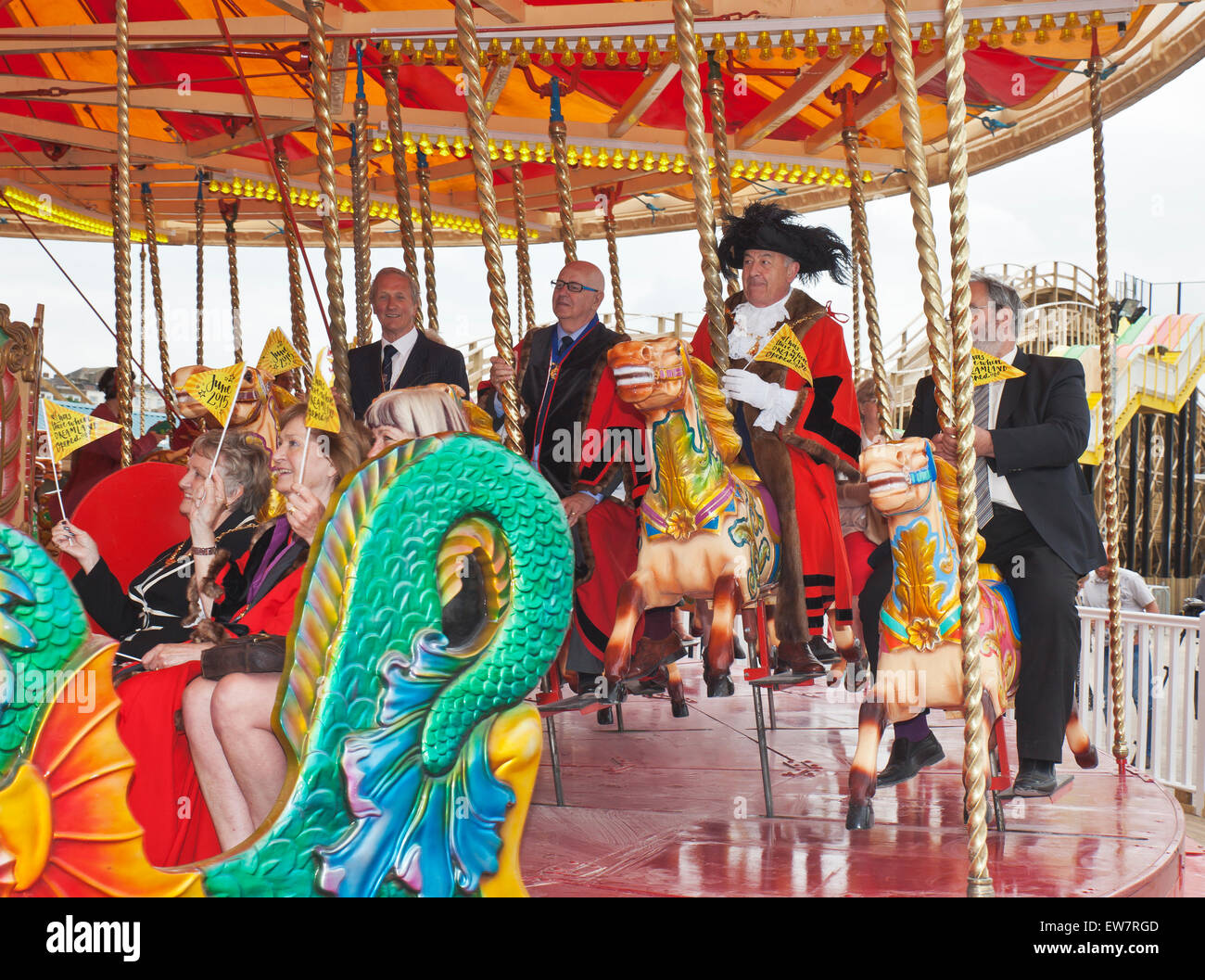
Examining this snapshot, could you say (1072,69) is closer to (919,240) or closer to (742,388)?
(742,388)

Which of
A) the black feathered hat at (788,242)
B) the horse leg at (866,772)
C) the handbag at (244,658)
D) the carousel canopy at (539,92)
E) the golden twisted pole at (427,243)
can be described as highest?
the carousel canopy at (539,92)

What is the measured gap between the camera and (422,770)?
197 centimetres

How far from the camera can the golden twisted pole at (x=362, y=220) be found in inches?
199

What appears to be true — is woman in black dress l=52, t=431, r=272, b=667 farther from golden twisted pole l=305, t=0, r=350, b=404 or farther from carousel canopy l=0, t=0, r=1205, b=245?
carousel canopy l=0, t=0, r=1205, b=245

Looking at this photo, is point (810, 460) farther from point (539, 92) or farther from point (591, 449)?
point (539, 92)

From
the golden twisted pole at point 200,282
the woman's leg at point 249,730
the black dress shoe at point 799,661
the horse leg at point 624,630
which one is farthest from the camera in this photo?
the golden twisted pole at point 200,282

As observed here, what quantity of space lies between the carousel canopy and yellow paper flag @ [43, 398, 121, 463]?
147cm

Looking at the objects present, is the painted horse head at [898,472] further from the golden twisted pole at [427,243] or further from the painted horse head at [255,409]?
the golden twisted pole at [427,243]

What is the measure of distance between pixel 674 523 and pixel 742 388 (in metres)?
0.57

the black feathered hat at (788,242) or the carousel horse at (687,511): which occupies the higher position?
the black feathered hat at (788,242)

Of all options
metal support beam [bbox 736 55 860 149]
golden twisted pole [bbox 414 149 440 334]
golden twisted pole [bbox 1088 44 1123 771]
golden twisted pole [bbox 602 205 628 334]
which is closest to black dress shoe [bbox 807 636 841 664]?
golden twisted pole [bbox 1088 44 1123 771]

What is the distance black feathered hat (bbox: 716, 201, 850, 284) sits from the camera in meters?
4.38

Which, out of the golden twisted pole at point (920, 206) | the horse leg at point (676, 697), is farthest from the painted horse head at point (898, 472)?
the horse leg at point (676, 697)
